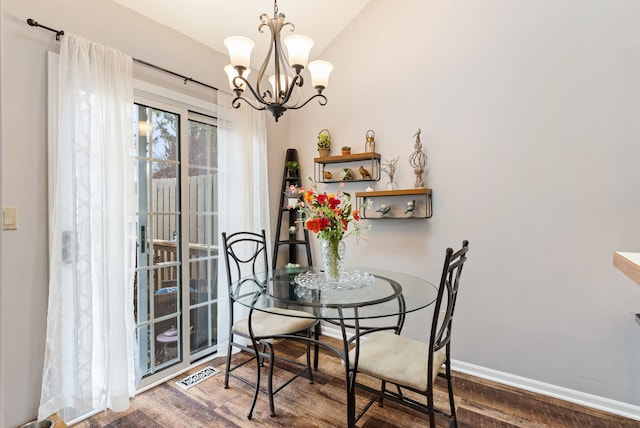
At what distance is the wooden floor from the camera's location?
79.5 inches

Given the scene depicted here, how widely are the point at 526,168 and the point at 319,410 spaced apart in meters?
2.21

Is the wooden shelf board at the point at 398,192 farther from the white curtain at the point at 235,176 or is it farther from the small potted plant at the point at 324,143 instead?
the white curtain at the point at 235,176

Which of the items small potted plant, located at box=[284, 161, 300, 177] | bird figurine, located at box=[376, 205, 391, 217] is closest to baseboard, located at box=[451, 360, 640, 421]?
bird figurine, located at box=[376, 205, 391, 217]

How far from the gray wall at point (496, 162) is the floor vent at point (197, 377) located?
86 centimetres

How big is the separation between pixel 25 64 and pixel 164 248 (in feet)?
4.58

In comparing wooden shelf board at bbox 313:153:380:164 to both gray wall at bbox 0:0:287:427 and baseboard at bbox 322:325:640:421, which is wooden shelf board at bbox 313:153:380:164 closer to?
baseboard at bbox 322:325:640:421

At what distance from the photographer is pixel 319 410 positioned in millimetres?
2146

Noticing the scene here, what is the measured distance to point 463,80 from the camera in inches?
102

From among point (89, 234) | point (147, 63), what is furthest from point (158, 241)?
point (147, 63)

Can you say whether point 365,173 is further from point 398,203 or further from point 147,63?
point 147,63

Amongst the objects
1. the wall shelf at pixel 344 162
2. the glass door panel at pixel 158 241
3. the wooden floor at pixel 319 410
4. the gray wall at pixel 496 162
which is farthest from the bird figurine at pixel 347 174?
the wooden floor at pixel 319 410

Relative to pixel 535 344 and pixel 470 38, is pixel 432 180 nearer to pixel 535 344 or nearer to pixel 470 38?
pixel 470 38

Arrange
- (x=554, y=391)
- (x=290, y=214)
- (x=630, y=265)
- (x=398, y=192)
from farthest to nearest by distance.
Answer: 1. (x=290, y=214)
2. (x=398, y=192)
3. (x=554, y=391)
4. (x=630, y=265)

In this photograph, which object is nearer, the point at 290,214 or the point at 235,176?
the point at 235,176
